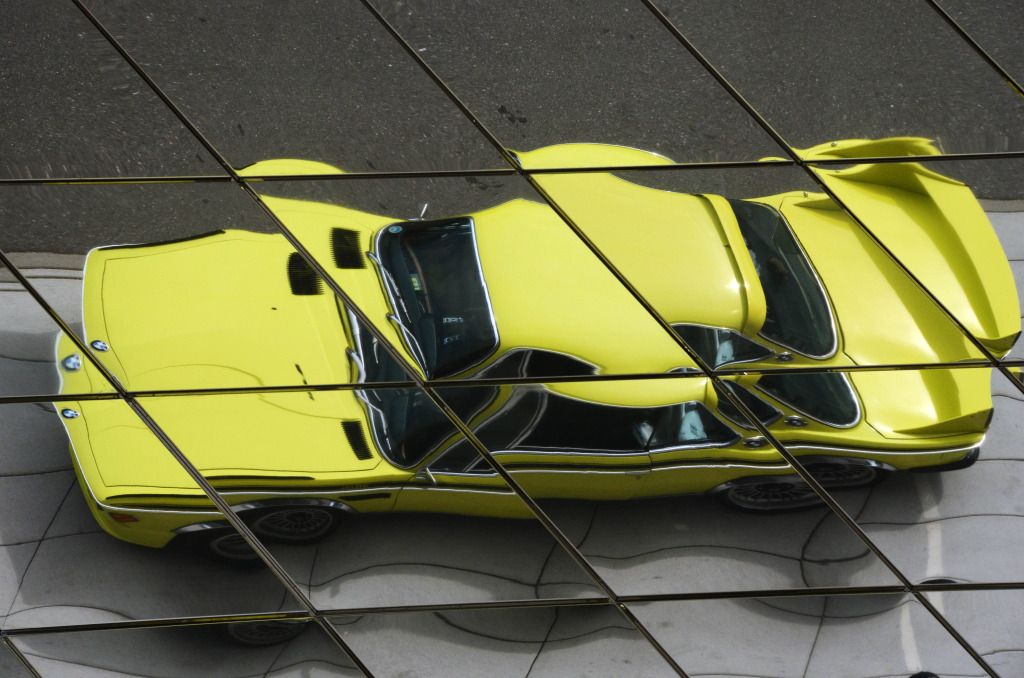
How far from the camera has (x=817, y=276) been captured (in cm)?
449

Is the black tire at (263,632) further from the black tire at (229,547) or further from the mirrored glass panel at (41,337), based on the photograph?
the mirrored glass panel at (41,337)

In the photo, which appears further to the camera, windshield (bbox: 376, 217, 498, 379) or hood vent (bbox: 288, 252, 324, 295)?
hood vent (bbox: 288, 252, 324, 295)

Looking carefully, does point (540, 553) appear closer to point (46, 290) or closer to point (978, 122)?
point (46, 290)

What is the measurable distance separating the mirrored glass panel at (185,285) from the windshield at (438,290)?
1.00 feet

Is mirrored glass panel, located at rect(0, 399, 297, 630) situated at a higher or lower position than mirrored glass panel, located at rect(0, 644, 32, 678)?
higher

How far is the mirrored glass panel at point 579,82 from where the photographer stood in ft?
15.0

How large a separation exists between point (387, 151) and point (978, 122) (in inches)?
132

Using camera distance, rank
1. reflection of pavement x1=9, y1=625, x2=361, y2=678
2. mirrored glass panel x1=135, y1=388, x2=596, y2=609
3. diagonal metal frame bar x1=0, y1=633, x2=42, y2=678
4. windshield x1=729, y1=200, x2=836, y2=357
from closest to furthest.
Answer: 1. windshield x1=729, y1=200, x2=836, y2=357
2. mirrored glass panel x1=135, y1=388, x2=596, y2=609
3. reflection of pavement x1=9, y1=625, x2=361, y2=678
4. diagonal metal frame bar x1=0, y1=633, x2=42, y2=678

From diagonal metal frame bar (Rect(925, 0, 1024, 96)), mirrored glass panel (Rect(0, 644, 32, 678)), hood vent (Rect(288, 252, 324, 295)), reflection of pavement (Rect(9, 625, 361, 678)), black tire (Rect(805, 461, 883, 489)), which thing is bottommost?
mirrored glass panel (Rect(0, 644, 32, 678))

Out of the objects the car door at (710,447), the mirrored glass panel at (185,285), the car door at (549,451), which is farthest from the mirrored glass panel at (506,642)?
the mirrored glass panel at (185,285)

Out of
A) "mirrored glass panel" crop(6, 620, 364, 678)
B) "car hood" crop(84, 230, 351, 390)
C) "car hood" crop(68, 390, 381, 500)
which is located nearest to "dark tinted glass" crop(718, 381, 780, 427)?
"car hood" crop(68, 390, 381, 500)

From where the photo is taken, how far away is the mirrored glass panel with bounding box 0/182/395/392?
14.9 ft

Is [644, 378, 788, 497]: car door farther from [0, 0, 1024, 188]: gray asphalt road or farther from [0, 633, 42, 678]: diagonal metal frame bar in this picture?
[0, 633, 42, 678]: diagonal metal frame bar

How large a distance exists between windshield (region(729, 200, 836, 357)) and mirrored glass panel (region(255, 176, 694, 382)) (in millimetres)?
559
